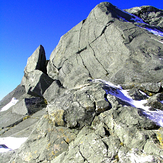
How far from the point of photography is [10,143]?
10.5m

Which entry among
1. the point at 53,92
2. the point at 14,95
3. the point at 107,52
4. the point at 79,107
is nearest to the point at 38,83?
the point at 53,92

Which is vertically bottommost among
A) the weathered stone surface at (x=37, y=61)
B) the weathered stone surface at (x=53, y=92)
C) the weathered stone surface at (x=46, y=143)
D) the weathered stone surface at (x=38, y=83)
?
the weathered stone surface at (x=46, y=143)

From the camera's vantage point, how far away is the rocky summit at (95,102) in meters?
5.22

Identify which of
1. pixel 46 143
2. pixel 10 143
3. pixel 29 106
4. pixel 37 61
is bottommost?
pixel 46 143

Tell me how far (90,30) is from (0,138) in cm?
1289

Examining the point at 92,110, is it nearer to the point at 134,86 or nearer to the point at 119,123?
the point at 119,123

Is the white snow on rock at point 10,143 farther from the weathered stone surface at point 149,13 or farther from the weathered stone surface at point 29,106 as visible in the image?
the weathered stone surface at point 149,13

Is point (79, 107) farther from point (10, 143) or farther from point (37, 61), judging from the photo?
point (37, 61)

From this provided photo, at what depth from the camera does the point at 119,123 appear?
5.65 meters

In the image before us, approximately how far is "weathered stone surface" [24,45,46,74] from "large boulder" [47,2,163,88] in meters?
1.44

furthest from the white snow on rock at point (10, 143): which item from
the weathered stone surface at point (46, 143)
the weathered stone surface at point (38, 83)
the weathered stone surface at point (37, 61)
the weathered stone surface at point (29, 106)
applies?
the weathered stone surface at point (37, 61)

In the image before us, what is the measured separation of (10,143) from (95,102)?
755 centimetres

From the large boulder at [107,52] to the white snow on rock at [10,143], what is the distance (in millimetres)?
6289

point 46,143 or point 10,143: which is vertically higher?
point 10,143
